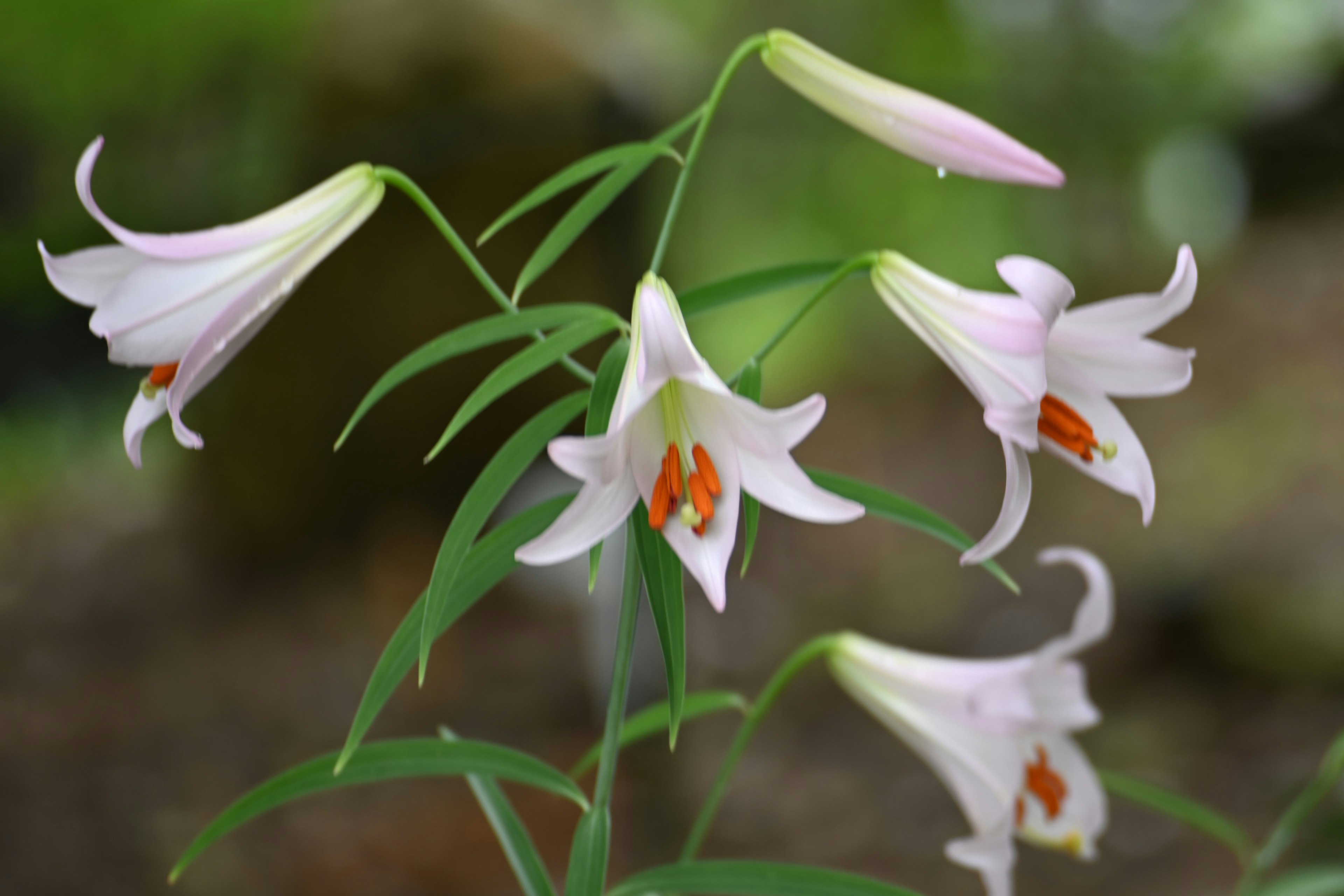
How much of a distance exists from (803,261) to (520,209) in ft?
0.90

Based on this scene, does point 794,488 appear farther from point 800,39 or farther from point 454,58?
point 454,58

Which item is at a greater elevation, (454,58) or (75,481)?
(454,58)

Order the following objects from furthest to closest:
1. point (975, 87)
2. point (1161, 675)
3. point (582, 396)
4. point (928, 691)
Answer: point (975, 87) → point (1161, 675) → point (928, 691) → point (582, 396)

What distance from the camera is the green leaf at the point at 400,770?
2.99 ft

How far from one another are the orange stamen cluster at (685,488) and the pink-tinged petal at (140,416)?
0.40 m

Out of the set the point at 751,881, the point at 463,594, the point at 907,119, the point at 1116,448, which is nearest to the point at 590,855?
the point at 751,881

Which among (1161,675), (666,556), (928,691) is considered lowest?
(1161,675)

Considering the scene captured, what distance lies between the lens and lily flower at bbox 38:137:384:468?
2.67 feet

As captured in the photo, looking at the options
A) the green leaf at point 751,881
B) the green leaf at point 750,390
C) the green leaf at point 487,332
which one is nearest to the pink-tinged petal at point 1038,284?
the green leaf at point 750,390

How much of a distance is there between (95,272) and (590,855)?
66cm

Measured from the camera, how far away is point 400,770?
929 mm

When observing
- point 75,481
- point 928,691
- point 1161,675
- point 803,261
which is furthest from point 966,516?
point 75,481

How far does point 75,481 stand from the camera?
21.0ft

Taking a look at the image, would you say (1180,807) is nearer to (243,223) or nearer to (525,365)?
(525,365)
